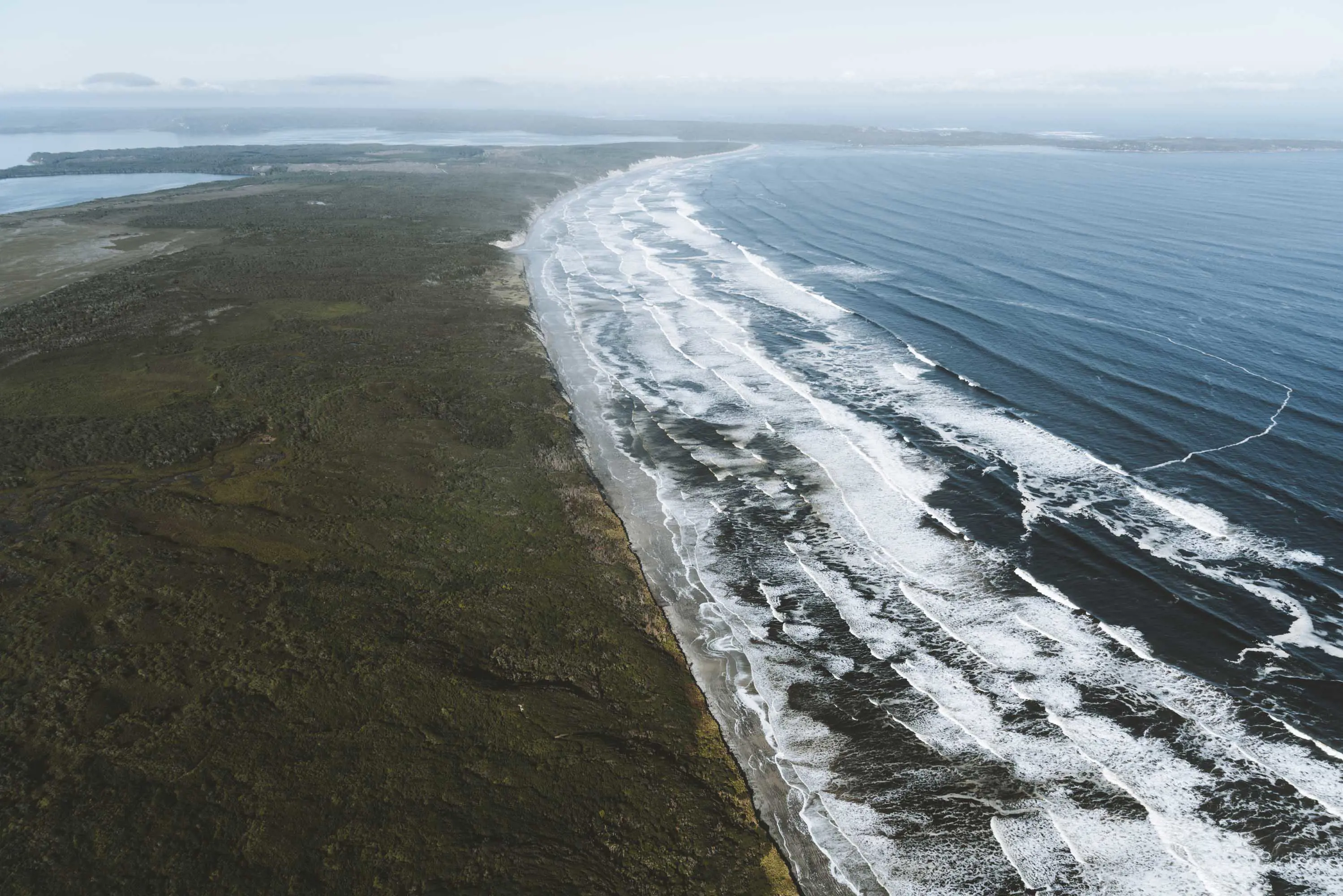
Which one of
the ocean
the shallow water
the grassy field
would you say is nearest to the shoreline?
the ocean

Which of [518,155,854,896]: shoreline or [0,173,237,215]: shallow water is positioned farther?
[0,173,237,215]: shallow water

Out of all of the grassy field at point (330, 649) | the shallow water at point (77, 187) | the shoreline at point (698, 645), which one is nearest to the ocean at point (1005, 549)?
the shoreline at point (698, 645)

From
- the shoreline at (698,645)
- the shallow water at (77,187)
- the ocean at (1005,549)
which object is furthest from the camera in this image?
the shallow water at (77,187)

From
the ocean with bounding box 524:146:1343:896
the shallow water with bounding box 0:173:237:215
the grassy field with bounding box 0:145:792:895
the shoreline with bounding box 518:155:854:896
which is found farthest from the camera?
the shallow water with bounding box 0:173:237:215

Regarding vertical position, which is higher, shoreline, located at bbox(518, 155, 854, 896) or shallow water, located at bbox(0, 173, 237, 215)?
shallow water, located at bbox(0, 173, 237, 215)

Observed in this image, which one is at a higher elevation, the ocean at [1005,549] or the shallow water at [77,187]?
the shallow water at [77,187]

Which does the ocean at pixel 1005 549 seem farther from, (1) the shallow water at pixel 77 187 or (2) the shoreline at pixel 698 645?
(1) the shallow water at pixel 77 187

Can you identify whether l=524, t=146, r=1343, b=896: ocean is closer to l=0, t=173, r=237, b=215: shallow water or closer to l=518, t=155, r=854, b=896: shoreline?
l=518, t=155, r=854, b=896: shoreline

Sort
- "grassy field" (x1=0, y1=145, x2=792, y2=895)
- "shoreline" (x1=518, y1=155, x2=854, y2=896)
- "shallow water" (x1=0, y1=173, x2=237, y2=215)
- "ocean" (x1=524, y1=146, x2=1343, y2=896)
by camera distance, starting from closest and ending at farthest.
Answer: "grassy field" (x1=0, y1=145, x2=792, y2=895), "shoreline" (x1=518, y1=155, x2=854, y2=896), "ocean" (x1=524, y1=146, x2=1343, y2=896), "shallow water" (x1=0, y1=173, x2=237, y2=215)
